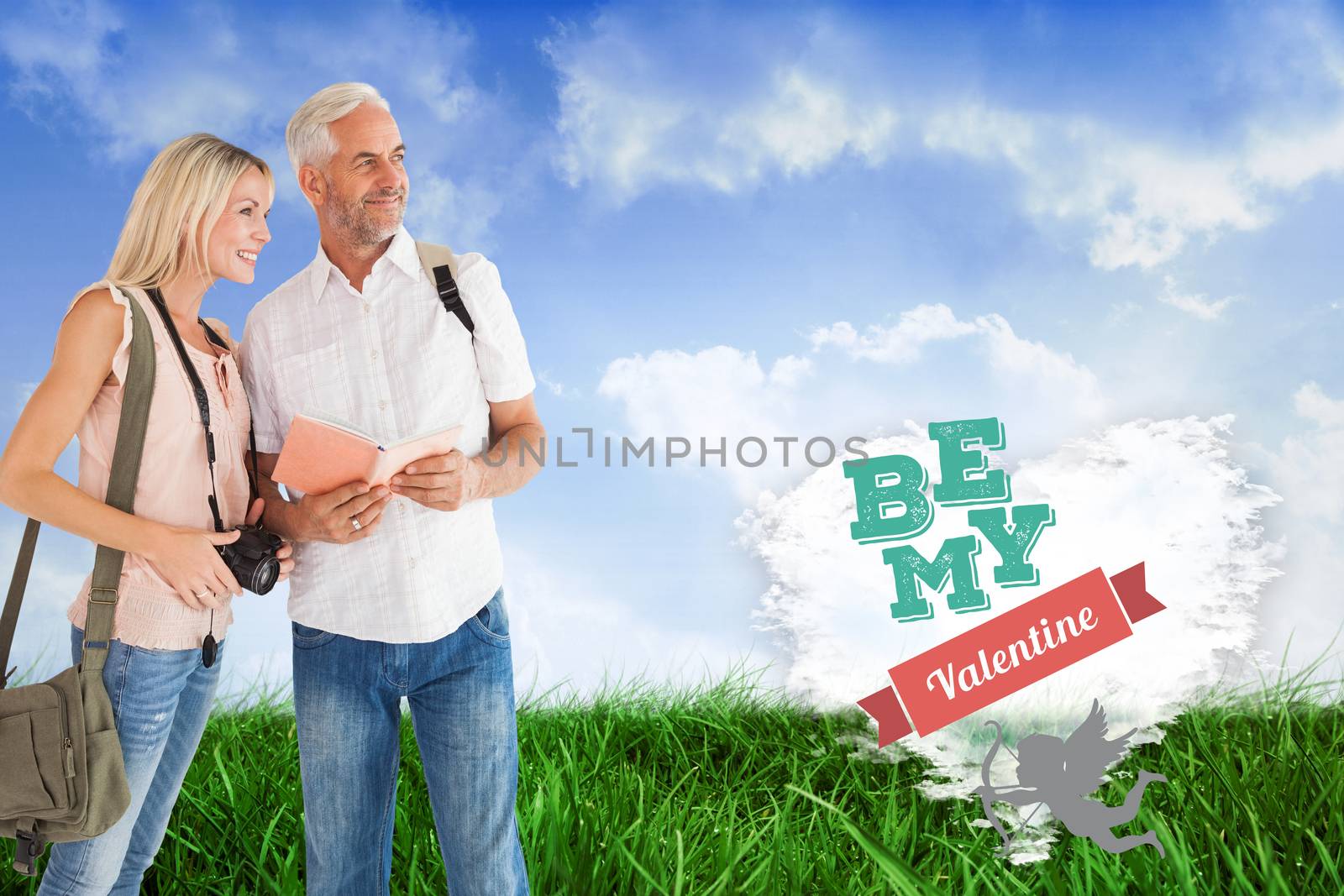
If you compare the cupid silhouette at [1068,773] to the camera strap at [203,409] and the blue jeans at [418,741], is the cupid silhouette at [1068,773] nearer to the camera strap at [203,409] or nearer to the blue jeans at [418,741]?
the blue jeans at [418,741]

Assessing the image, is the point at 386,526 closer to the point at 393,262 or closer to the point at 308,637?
the point at 308,637

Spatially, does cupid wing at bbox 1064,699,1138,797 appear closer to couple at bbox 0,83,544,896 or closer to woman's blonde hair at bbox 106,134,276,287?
couple at bbox 0,83,544,896

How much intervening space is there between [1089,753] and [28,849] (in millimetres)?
2105

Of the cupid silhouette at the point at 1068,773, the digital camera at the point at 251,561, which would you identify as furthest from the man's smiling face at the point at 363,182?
the cupid silhouette at the point at 1068,773

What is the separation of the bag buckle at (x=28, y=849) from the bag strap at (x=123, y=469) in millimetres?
335

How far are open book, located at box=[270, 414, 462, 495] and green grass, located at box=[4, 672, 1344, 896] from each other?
3.24ft

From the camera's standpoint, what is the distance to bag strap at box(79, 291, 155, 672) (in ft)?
5.24

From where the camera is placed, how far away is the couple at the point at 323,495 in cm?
163

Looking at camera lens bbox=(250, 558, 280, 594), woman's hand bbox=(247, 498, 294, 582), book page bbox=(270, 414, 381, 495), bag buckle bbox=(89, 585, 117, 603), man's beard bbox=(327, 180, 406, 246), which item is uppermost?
man's beard bbox=(327, 180, 406, 246)

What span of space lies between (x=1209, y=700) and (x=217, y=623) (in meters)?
3.33

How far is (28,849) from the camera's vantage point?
5.46ft

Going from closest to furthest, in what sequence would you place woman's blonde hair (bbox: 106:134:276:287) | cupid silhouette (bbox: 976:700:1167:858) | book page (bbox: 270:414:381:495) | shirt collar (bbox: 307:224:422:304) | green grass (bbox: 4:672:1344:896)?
1. book page (bbox: 270:414:381:495)
2. woman's blonde hair (bbox: 106:134:276:287)
3. shirt collar (bbox: 307:224:422:304)
4. cupid silhouette (bbox: 976:700:1167:858)
5. green grass (bbox: 4:672:1344:896)

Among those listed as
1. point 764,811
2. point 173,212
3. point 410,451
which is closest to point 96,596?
point 410,451

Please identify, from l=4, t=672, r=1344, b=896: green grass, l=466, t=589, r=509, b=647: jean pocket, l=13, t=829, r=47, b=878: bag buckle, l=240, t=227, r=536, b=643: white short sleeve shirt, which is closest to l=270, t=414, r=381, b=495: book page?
l=240, t=227, r=536, b=643: white short sleeve shirt
